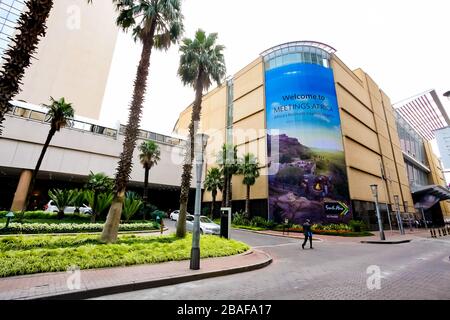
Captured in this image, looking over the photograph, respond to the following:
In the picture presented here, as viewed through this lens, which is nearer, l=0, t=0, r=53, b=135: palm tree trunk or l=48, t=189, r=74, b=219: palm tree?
l=0, t=0, r=53, b=135: palm tree trunk

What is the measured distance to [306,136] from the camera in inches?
1179

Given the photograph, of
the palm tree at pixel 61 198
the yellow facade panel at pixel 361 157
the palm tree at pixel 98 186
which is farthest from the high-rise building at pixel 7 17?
the yellow facade panel at pixel 361 157

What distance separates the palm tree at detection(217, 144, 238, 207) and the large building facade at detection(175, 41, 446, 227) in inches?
137

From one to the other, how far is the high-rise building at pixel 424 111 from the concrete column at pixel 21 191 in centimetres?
7183

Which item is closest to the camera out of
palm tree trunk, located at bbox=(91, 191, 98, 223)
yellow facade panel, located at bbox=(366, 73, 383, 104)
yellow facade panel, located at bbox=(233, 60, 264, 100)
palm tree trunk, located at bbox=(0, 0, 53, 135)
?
palm tree trunk, located at bbox=(0, 0, 53, 135)

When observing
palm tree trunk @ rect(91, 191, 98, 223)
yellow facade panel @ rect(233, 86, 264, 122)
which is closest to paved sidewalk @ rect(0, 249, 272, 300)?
palm tree trunk @ rect(91, 191, 98, 223)

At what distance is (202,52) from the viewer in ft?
54.2

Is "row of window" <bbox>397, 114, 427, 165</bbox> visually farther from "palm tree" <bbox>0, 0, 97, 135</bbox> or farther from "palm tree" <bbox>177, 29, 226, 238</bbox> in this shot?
"palm tree" <bbox>0, 0, 97, 135</bbox>

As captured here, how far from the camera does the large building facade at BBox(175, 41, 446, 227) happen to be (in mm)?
28781

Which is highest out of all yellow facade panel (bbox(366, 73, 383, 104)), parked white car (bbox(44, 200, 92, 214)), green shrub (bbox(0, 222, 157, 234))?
yellow facade panel (bbox(366, 73, 383, 104))
